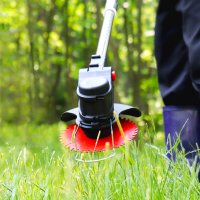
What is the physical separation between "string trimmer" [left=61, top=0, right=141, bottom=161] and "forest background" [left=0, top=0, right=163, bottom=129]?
5.16 metres

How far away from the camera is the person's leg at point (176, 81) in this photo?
1928 mm

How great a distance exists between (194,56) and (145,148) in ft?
1.10

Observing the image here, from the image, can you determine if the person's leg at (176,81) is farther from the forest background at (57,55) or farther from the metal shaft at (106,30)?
the forest background at (57,55)

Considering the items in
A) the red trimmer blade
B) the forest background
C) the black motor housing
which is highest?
the black motor housing

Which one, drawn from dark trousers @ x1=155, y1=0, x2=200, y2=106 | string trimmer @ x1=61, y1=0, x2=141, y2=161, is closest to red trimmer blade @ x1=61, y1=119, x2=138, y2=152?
string trimmer @ x1=61, y1=0, x2=141, y2=161

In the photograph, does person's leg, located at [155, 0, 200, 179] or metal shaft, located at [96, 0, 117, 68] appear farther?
person's leg, located at [155, 0, 200, 179]

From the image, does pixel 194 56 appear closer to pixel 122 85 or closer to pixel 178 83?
pixel 178 83

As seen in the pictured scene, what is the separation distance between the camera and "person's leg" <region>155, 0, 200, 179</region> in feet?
6.32

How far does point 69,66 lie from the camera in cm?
805

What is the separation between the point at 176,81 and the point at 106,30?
14.2 inches

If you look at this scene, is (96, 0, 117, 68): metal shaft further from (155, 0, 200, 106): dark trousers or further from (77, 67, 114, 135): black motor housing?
(155, 0, 200, 106): dark trousers

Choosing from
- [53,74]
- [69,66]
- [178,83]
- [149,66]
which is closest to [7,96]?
[53,74]

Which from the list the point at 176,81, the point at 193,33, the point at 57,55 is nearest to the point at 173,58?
the point at 176,81

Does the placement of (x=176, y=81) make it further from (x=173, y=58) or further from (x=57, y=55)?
(x=57, y=55)
